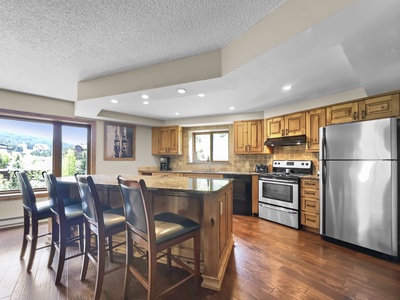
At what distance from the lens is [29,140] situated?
3867 mm

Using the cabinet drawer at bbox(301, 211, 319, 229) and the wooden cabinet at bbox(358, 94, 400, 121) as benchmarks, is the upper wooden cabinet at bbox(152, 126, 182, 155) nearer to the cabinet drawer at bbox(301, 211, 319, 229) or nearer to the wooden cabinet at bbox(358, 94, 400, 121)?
the cabinet drawer at bbox(301, 211, 319, 229)

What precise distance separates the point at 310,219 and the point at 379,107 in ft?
6.29

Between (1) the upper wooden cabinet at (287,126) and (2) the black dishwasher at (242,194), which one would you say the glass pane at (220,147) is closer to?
(2) the black dishwasher at (242,194)

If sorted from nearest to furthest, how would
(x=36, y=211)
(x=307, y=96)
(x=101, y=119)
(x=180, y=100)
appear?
(x=36, y=211)
(x=307, y=96)
(x=180, y=100)
(x=101, y=119)

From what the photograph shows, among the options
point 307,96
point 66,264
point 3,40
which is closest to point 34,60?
point 3,40

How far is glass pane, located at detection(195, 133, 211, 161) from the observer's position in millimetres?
5574

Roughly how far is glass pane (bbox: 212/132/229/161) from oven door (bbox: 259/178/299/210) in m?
1.46

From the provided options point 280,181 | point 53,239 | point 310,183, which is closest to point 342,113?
point 310,183

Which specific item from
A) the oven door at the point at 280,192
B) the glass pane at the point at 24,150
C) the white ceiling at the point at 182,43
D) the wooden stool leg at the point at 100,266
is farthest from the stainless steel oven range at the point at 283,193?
the glass pane at the point at 24,150

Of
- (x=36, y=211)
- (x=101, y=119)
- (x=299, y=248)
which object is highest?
(x=101, y=119)

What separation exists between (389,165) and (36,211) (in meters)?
4.04

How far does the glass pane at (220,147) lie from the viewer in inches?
210

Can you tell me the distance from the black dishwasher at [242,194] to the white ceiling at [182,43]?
6.46ft

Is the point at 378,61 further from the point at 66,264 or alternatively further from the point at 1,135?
the point at 1,135
